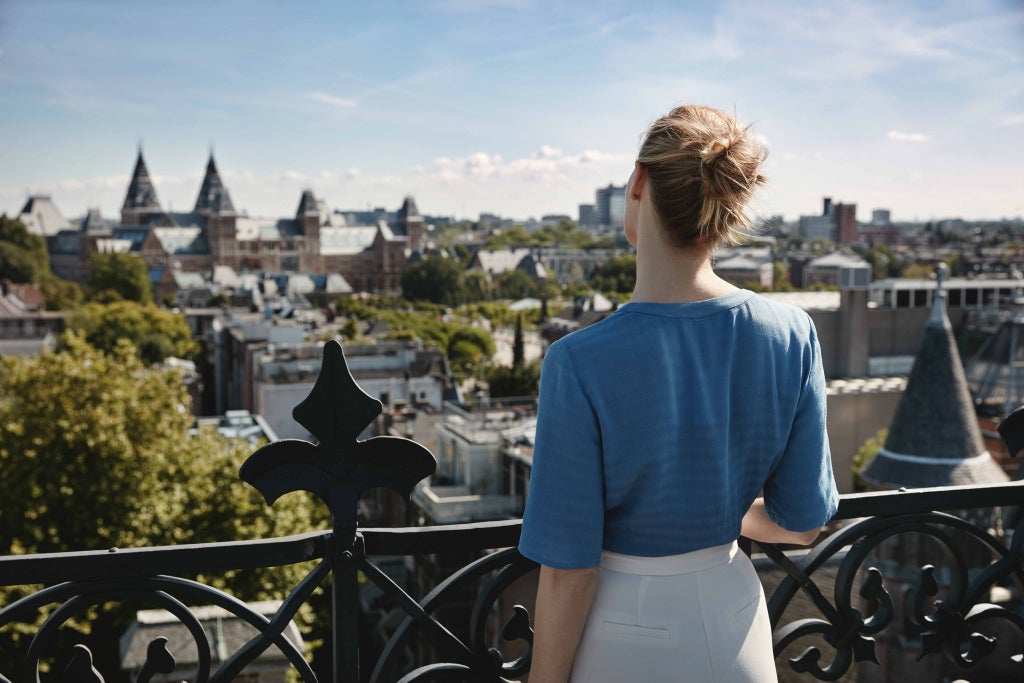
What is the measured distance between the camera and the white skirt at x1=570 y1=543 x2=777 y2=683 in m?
1.56

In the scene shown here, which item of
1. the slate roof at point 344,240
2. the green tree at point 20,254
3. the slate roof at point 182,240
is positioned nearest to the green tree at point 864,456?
the green tree at point 20,254

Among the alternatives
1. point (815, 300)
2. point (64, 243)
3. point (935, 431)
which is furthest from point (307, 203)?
point (935, 431)

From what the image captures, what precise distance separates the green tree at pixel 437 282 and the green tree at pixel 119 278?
23.3 metres

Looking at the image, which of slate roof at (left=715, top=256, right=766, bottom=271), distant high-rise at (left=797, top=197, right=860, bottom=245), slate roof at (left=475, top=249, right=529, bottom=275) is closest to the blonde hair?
slate roof at (left=715, top=256, right=766, bottom=271)

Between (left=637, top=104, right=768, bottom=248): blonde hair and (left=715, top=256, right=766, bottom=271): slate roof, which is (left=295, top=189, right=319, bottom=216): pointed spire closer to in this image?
(left=715, top=256, right=766, bottom=271): slate roof

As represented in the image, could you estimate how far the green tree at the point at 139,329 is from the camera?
5000cm

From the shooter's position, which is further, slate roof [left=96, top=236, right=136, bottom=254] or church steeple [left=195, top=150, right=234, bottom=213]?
church steeple [left=195, top=150, right=234, bottom=213]

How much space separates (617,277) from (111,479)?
59.9 metres

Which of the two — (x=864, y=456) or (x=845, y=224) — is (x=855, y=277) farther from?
(x=845, y=224)

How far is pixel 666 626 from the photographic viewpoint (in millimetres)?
1565

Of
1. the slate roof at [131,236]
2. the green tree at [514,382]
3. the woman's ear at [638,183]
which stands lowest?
the green tree at [514,382]

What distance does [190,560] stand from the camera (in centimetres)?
177

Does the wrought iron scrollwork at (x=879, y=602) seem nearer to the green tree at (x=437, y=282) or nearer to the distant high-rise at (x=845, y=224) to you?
the green tree at (x=437, y=282)

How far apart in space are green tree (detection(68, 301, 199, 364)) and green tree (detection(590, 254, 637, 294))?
27905 millimetres
